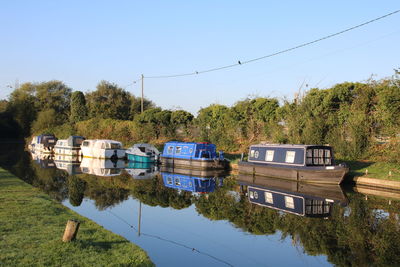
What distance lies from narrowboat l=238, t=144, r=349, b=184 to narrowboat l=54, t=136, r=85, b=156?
73.8 feet

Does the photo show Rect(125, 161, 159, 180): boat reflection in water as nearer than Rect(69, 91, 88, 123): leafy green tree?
Yes

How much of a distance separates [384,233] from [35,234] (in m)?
9.66

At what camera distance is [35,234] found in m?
8.88

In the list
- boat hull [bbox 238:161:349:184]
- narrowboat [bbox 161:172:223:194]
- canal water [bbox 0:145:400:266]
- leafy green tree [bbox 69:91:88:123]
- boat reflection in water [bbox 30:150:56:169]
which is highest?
leafy green tree [bbox 69:91:88:123]

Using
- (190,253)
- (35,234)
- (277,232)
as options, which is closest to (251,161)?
(277,232)

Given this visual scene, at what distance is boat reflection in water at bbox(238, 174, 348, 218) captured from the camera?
14.8m

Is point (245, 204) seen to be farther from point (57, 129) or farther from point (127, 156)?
point (57, 129)

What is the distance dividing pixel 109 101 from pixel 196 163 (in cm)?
3988

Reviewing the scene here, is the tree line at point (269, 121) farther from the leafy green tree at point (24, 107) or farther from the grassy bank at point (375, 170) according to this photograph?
the leafy green tree at point (24, 107)

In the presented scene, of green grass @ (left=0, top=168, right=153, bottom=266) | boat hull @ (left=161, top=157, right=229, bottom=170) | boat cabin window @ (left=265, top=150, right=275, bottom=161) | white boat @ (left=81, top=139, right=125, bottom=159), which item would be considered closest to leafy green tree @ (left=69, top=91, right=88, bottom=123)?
white boat @ (left=81, top=139, right=125, bottom=159)

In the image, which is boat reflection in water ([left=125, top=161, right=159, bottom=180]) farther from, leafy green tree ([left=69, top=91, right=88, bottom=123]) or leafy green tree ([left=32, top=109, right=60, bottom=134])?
leafy green tree ([left=32, top=109, right=60, bottom=134])

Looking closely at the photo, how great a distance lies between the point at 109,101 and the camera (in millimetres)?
64188

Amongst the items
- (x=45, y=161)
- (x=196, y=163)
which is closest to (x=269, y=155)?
(x=196, y=163)

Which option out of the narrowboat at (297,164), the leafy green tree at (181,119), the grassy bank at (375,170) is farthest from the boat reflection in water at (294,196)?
the leafy green tree at (181,119)
